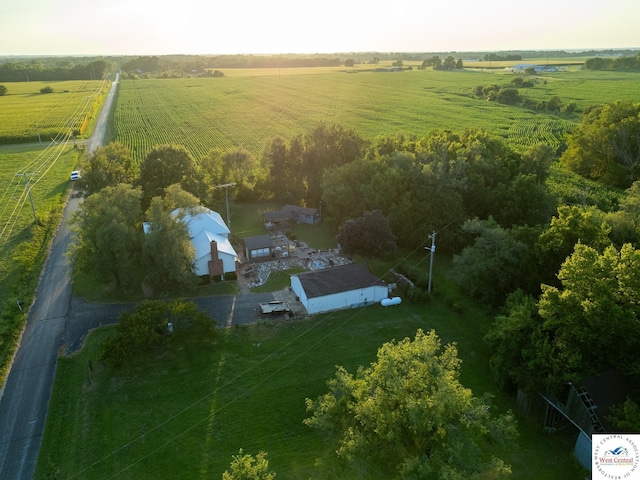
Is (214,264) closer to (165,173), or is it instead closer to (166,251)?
(166,251)

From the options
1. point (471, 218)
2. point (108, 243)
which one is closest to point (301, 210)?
point (471, 218)

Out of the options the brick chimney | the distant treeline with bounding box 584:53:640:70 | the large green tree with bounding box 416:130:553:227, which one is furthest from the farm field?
the brick chimney

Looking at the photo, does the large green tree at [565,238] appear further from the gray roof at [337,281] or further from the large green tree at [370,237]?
the large green tree at [370,237]

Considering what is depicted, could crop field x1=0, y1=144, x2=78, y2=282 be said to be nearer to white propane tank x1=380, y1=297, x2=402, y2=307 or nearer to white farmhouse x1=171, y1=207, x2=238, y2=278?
white farmhouse x1=171, y1=207, x2=238, y2=278

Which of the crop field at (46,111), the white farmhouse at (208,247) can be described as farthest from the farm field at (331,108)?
the white farmhouse at (208,247)

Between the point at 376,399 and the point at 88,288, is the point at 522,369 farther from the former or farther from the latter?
the point at 88,288

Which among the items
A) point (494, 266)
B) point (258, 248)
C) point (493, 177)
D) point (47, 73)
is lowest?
point (258, 248)

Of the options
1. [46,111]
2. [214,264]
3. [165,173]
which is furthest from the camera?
[46,111]
